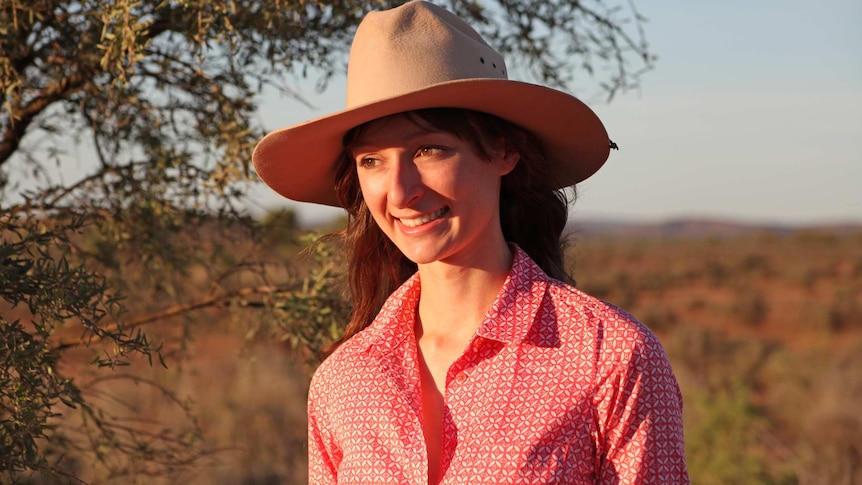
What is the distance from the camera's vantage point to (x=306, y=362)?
12.9 ft

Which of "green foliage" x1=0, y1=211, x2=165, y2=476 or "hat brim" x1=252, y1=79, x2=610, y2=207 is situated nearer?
"hat brim" x1=252, y1=79, x2=610, y2=207

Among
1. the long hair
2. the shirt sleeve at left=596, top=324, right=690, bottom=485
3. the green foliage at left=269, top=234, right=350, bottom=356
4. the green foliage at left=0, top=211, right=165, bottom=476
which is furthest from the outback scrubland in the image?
the shirt sleeve at left=596, top=324, right=690, bottom=485

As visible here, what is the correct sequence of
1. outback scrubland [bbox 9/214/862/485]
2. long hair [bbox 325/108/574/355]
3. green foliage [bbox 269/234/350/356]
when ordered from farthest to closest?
outback scrubland [bbox 9/214/862/485] < green foliage [bbox 269/234/350/356] < long hair [bbox 325/108/574/355]

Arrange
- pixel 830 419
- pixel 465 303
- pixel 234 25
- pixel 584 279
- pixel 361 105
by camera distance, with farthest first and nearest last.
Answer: pixel 584 279 < pixel 830 419 < pixel 234 25 < pixel 465 303 < pixel 361 105

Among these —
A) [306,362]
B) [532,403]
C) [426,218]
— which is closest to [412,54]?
[426,218]

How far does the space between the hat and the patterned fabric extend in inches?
13.3

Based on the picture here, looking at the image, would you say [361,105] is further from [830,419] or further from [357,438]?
[830,419]

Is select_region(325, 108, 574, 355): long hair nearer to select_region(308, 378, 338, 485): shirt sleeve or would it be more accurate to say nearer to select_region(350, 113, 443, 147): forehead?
select_region(350, 113, 443, 147): forehead

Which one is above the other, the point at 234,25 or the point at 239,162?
the point at 234,25

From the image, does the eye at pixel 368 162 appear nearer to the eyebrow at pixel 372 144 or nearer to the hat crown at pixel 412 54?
the eyebrow at pixel 372 144

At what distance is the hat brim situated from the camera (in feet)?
7.69

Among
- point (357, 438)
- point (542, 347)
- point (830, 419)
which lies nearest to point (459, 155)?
point (542, 347)

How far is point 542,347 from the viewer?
7.57 ft

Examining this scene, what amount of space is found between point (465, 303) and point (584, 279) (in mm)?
28201
